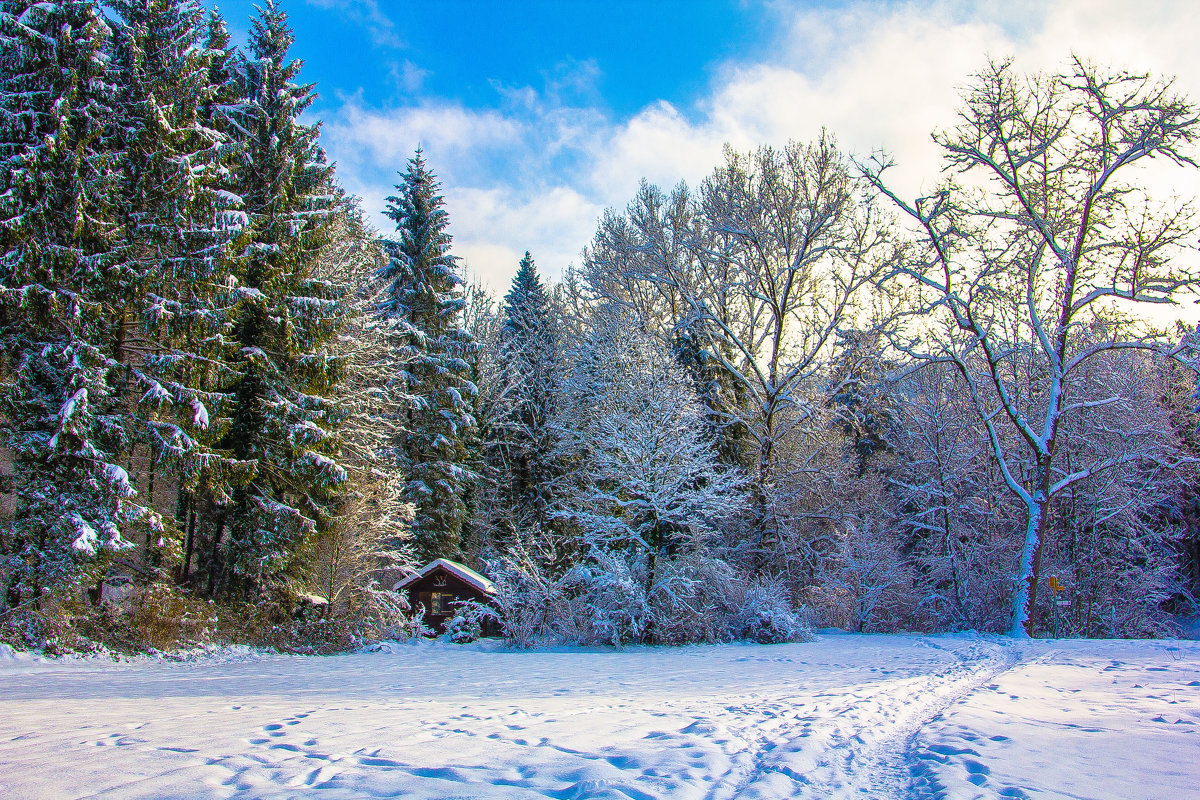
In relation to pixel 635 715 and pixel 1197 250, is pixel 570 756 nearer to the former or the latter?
pixel 635 715

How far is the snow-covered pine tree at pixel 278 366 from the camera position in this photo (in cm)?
1650

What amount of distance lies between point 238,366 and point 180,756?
1368 centimetres

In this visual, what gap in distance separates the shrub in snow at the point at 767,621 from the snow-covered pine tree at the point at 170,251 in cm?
1370

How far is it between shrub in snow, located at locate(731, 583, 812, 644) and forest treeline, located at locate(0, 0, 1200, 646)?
0.39 feet

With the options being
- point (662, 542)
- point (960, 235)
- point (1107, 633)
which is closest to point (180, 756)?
point (662, 542)

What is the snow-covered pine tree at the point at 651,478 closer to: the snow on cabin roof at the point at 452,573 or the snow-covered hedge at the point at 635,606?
the snow-covered hedge at the point at 635,606

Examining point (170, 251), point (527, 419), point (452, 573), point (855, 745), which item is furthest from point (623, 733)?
point (527, 419)

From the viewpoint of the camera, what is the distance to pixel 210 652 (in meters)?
14.2

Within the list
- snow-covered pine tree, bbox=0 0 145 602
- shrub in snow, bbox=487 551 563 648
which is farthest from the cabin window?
snow-covered pine tree, bbox=0 0 145 602

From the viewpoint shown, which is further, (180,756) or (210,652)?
(210,652)

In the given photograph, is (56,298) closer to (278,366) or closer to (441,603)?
(278,366)

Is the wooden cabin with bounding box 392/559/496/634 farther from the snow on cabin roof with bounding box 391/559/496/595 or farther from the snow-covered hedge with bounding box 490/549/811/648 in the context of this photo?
the snow-covered hedge with bounding box 490/549/811/648

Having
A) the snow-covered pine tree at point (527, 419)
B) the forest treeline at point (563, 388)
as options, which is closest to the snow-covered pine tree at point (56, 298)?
the forest treeline at point (563, 388)

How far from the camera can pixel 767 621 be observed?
17.4m
